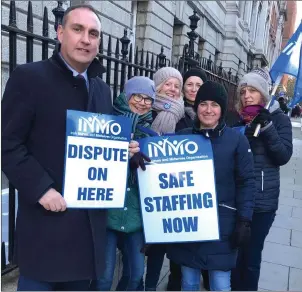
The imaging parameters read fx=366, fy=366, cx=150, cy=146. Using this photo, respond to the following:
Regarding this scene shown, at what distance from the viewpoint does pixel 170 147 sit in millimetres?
2619

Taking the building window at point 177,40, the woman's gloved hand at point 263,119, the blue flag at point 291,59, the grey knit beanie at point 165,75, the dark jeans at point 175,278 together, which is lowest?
the dark jeans at point 175,278

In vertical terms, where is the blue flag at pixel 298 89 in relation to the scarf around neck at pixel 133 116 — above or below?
above

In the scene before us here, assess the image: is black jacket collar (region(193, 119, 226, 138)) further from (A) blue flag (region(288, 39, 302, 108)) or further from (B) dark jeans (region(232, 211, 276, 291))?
(A) blue flag (region(288, 39, 302, 108))

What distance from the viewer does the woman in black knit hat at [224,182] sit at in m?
2.63

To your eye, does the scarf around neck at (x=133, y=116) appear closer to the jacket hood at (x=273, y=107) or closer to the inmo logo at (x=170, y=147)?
the inmo logo at (x=170, y=147)

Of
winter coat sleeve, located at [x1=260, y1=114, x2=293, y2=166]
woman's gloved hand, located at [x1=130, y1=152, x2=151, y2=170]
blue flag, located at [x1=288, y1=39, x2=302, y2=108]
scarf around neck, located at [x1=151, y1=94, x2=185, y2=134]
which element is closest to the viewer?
woman's gloved hand, located at [x1=130, y1=152, x2=151, y2=170]

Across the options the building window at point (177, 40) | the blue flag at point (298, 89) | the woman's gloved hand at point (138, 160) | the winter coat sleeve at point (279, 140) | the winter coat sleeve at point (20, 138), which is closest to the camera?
the winter coat sleeve at point (20, 138)

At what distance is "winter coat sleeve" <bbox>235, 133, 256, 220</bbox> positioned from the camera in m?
2.64

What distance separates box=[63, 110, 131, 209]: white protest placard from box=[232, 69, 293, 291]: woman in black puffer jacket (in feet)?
4.14

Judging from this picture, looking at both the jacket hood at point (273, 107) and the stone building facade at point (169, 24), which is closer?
the jacket hood at point (273, 107)

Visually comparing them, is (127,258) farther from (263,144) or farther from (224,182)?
(263,144)

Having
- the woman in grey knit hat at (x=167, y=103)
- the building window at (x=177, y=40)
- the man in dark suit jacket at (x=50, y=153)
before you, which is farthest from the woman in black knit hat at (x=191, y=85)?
the building window at (x=177, y=40)

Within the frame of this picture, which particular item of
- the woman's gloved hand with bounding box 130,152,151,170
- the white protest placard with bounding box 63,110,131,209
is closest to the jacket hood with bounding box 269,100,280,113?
the woman's gloved hand with bounding box 130,152,151,170

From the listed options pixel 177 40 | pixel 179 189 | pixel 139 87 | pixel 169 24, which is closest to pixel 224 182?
pixel 179 189
